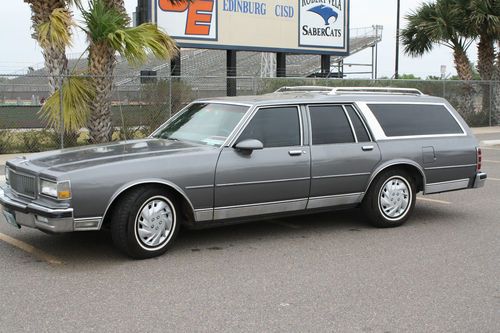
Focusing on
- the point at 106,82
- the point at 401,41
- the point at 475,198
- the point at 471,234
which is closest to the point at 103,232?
the point at 471,234

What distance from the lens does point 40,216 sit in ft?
18.4

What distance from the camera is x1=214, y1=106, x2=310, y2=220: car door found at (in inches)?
247

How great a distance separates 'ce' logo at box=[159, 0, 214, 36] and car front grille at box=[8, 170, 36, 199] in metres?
16.1

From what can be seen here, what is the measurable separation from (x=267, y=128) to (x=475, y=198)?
179 inches

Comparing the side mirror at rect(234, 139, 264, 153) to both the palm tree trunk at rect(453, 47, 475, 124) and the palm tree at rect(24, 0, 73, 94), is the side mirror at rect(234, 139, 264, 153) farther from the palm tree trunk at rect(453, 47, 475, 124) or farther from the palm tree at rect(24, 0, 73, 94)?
the palm tree trunk at rect(453, 47, 475, 124)

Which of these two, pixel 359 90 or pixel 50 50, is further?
pixel 50 50

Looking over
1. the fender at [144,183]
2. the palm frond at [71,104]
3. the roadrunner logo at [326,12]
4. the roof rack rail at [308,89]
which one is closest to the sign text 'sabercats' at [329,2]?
the roadrunner logo at [326,12]

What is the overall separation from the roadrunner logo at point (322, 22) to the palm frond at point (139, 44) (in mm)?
12608

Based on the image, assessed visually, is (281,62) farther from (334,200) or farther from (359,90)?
(334,200)

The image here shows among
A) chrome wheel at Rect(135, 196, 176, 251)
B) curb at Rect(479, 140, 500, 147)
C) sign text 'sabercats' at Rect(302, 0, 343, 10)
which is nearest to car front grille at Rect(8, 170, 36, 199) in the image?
chrome wheel at Rect(135, 196, 176, 251)

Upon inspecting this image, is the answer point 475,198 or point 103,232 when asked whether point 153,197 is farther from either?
point 475,198

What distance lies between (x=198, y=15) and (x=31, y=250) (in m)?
16.9

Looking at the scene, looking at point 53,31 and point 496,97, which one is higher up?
point 53,31

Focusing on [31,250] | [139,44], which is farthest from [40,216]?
[139,44]
